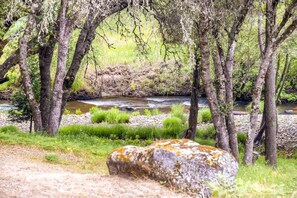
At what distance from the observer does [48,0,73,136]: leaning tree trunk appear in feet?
38.6

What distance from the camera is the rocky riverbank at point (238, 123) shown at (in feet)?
62.3

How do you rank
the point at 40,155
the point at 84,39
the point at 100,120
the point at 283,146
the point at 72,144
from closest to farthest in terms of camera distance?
the point at 40,155, the point at 72,144, the point at 84,39, the point at 283,146, the point at 100,120

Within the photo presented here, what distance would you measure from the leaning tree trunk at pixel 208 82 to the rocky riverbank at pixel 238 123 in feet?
27.2

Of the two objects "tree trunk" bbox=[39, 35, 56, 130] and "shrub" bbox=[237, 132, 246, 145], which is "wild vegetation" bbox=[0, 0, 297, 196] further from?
"shrub" bbox=[237, 132, 246, 145]

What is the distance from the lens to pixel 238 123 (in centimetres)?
2255

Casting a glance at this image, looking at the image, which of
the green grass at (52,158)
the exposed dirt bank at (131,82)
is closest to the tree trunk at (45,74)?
the green grass at (52,158)

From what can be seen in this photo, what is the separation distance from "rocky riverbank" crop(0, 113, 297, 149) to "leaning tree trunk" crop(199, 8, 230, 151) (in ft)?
27.2

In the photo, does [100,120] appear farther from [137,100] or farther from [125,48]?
[125,48]

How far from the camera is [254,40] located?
54.7 feet

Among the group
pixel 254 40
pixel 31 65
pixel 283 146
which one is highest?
pixel 254 40

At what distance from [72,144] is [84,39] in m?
3.79

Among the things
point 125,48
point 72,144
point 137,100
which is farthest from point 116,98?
point 72,144

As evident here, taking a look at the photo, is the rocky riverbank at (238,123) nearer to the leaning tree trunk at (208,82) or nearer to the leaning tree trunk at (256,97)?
the leaning tree trunk at (256,97)

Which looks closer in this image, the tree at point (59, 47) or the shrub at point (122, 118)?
the tree at point (59, 47)
